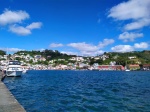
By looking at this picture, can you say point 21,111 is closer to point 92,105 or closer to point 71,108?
point 71,108

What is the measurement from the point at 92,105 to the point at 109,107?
1632mm

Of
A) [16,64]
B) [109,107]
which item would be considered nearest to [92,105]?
[109,107]

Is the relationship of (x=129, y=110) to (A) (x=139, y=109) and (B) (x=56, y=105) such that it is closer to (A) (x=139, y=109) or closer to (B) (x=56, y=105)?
(A) (x=139, y=109)

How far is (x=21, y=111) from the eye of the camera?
1372 cm

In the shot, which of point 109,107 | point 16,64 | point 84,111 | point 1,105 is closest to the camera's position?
point 1,105

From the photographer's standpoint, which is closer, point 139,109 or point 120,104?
point 139,109

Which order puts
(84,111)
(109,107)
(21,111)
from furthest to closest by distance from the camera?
(109,107)
(84,111)
(21,111)

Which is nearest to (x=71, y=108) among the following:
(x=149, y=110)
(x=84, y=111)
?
(x=84, y=111)

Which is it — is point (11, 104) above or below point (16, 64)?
below

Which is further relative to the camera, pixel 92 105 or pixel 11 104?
pixel 92 105

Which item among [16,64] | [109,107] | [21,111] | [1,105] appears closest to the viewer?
[21,111]

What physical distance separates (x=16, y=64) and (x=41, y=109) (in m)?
50.6

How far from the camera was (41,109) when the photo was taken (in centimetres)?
2017

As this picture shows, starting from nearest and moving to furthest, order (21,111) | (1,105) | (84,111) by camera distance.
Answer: (21,111)
(1,105)
(84,111)
